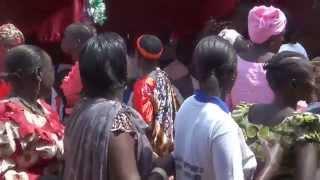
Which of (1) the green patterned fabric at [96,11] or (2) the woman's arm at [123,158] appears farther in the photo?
(1) the green patterned fabric at [96,11]

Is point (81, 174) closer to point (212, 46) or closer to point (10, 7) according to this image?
point (212, 46)

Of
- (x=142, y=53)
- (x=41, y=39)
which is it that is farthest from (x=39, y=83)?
(x=41, y=39)

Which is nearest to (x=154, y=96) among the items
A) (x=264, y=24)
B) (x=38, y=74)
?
(x=264, y=24)

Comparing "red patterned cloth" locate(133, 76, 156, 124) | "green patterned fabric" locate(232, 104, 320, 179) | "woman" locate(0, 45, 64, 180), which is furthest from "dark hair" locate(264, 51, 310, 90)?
"red patterned cloth" locate(133, 76, 156, 124)

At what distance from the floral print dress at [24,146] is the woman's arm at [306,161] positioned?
1.21 meters

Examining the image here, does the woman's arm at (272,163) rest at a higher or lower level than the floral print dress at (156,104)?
higher

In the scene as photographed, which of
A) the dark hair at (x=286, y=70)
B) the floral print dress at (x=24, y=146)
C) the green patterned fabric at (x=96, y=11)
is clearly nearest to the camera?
the dark hair at (x=286, y=70)

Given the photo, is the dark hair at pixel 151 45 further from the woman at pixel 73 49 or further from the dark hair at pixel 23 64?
the dark hair at pixel 23 64

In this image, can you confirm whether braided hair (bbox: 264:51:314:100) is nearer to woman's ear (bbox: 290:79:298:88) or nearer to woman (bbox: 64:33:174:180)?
woman's ear (bbox: 290:79:298:88)

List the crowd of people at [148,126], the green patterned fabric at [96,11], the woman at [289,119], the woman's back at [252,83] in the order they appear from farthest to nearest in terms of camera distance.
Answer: the green patterned fabric at [96,11] → the woman's back at [252,83] → the woman at [289,119] → the crowd of people at [148,126]

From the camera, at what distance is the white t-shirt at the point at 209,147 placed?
3.46m

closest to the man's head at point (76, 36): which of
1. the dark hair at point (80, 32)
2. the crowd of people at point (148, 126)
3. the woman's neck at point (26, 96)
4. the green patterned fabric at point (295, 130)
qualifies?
the dark hair at point (80, 32)

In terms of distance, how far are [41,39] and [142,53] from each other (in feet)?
4.84

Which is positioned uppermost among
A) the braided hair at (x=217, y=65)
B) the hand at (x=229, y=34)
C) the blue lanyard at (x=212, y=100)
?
the braided hair at (x=217, y=65)
